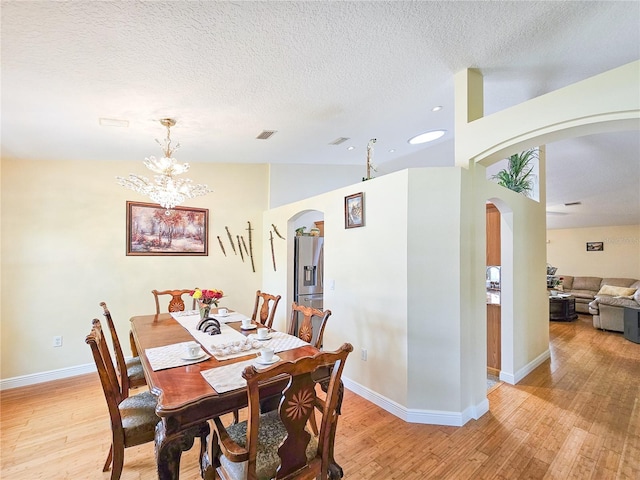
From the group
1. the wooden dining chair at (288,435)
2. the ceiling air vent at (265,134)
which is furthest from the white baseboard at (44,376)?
the ceiling air vent at (265,134)

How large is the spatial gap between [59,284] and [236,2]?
12.2ft

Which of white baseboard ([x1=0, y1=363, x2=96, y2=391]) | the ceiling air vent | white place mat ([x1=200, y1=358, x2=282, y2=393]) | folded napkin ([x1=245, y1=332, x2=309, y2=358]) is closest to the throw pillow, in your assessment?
folded napkin ([x1=245, y1=332, x2=309, y2=358])

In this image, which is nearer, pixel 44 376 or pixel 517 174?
pixel 44 376

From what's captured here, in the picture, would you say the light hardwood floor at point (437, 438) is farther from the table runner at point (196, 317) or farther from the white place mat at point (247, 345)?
the table runner at point (196, 317)

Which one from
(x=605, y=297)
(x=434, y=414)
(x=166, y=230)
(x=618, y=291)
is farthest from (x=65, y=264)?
(x=618, y=291)

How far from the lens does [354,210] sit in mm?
3139

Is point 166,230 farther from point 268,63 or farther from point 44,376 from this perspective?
point 268,63

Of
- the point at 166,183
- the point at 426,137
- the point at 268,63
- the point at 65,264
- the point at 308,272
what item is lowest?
the point at 308,272

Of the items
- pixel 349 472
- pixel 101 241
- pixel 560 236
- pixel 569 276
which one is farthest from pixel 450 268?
pixel 560 236

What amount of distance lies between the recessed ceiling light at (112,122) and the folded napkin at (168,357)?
2.04m

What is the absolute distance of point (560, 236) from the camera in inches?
382

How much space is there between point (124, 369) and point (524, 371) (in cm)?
419

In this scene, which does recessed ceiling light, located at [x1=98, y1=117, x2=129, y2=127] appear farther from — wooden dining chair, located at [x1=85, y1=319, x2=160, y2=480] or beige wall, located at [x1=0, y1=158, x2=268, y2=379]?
wooden dining chair, located at [x1=85, y1=319, x2=160, y2=480]

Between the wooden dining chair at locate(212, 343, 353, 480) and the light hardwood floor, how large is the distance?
74cm
